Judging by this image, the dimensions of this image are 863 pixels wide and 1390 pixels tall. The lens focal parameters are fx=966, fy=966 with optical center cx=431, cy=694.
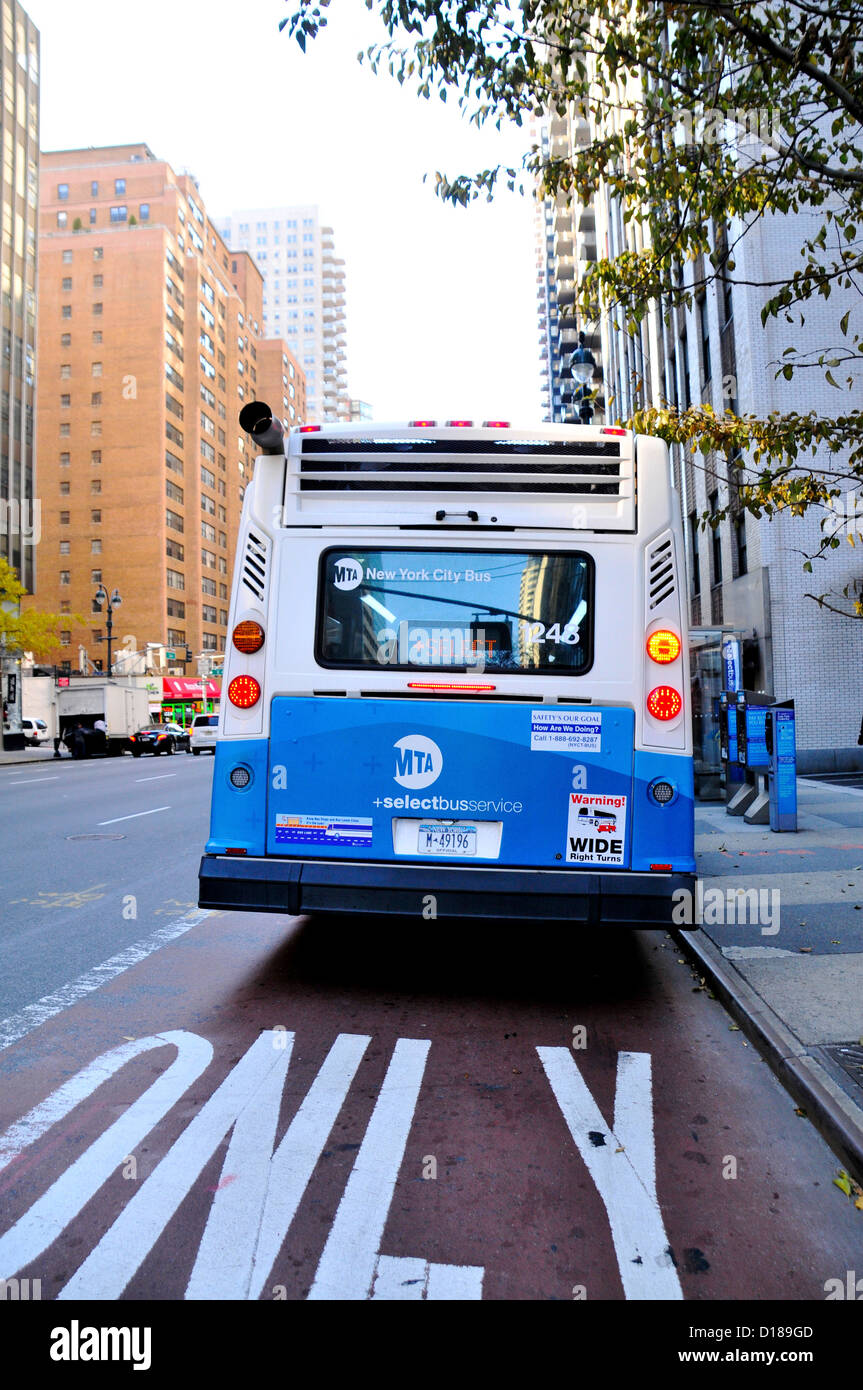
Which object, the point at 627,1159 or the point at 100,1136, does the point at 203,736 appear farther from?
the point at 627,1159

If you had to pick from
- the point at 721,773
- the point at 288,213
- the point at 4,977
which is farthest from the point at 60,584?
the point at 288,213

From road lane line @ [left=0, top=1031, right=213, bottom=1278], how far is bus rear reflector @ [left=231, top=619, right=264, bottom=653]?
211 cm

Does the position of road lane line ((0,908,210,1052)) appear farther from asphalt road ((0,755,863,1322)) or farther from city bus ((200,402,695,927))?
city bus ((200,402,695,927))

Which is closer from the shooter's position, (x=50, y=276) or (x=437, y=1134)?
(x=437, y=1134)

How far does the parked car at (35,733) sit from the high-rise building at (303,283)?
12015cm

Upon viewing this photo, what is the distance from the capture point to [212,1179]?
11.2ft

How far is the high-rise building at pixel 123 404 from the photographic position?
82.1 metres

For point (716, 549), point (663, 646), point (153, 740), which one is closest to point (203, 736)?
point (153, 740)

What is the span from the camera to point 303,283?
590 ft

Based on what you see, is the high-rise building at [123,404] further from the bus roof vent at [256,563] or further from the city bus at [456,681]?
the city bus at [456,681]
